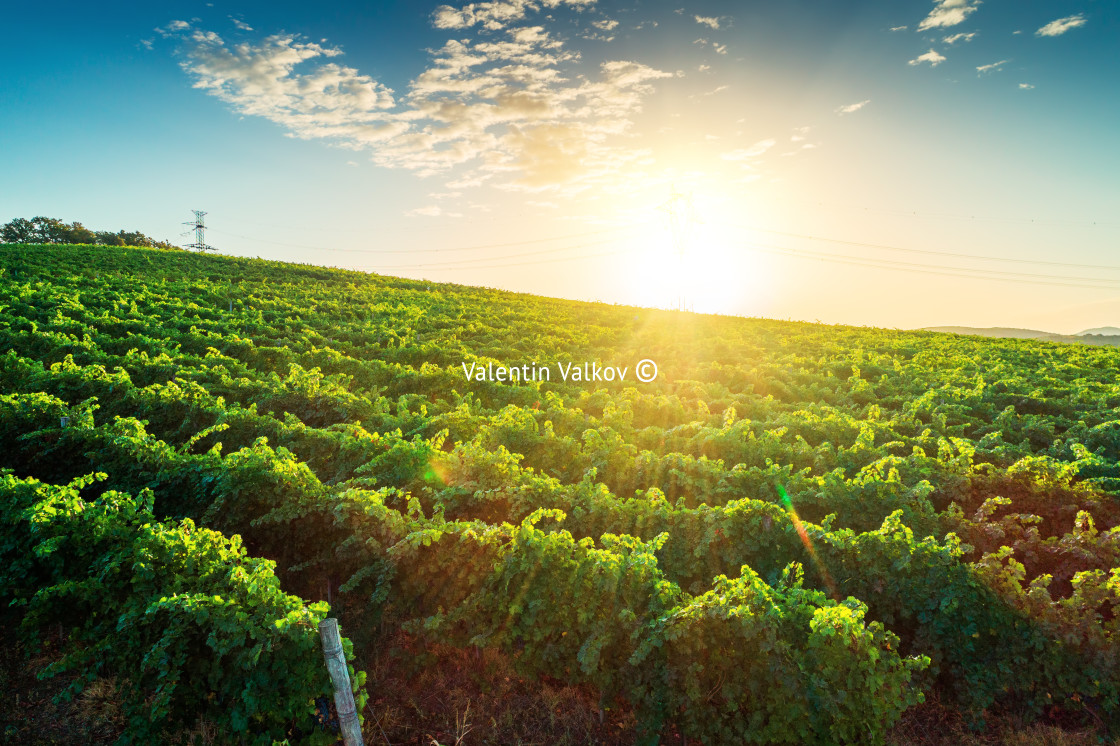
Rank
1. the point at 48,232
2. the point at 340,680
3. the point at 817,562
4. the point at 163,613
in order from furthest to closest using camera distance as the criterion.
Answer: the point at 48,232, the point at 817,562, the point at 163,613, the point at 340,680

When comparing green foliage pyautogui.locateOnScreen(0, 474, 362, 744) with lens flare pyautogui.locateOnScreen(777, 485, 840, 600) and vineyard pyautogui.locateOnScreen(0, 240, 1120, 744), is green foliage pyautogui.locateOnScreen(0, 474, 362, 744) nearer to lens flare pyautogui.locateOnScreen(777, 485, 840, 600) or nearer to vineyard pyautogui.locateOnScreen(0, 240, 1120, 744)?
vineyard pyautogui.locateOnScreen(0, 240, 1120, 744)

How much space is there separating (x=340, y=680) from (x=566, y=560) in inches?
85.3

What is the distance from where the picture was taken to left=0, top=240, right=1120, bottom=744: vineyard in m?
4.71

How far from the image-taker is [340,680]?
4.52m

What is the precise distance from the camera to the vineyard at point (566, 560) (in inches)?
185

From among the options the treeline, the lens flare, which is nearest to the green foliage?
the lens flare

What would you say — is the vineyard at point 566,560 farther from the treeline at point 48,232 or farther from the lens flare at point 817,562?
the treeline at point 48,232

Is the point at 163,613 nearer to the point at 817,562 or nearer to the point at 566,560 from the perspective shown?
the point at 566,560

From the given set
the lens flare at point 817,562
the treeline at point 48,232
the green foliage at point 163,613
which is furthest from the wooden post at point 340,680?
the treeline at point 48,232

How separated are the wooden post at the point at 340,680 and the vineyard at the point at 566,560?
12cm

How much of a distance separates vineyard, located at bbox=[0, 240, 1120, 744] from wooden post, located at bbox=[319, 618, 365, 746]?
0.12 m

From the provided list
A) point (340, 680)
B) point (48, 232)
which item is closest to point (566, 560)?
point (340, 680)

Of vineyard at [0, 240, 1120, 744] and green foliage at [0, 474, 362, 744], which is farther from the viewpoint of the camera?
vineyard at [0, 240, 1120, 744]

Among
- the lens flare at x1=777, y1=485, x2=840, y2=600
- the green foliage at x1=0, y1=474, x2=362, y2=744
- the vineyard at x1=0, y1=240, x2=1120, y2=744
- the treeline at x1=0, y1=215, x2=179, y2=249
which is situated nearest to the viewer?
the green foliage at x1=0, y1=474, x2=362, y2=744
